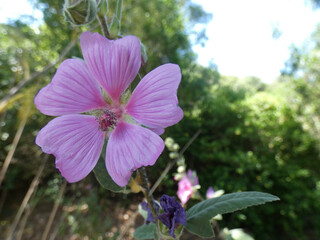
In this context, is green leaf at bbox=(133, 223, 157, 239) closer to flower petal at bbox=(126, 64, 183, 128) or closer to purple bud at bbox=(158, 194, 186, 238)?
purple bud at bbox=(158, 194, 186, 238)

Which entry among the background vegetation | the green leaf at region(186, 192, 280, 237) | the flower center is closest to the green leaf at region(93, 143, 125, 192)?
the flower center

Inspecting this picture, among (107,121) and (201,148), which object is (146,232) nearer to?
(107,121)

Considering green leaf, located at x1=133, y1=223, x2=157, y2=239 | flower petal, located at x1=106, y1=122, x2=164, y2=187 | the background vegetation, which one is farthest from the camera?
the background vegetation

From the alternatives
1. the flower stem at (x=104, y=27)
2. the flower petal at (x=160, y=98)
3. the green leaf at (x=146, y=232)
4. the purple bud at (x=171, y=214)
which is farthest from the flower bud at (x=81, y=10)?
the green leaf at (x=146, y=232)

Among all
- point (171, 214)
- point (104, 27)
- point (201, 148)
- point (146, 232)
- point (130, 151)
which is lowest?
point (201, 148)

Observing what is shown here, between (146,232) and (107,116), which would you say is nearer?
(107,116)

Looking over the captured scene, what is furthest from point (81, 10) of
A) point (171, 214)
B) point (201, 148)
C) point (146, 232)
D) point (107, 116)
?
point (201, 148)

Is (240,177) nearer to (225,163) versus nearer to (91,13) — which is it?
(225,163)

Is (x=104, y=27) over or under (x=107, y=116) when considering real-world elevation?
over
